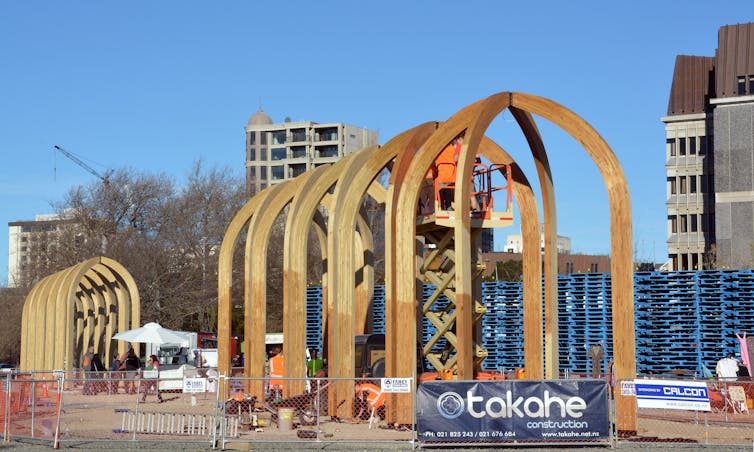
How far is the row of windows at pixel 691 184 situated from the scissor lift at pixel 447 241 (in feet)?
159

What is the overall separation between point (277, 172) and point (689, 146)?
214 ft

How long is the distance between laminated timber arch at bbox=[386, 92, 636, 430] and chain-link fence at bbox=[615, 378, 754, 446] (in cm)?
54

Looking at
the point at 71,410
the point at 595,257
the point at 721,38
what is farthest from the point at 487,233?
the point at 71,410

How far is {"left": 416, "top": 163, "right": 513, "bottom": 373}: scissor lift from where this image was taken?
20.3 metres

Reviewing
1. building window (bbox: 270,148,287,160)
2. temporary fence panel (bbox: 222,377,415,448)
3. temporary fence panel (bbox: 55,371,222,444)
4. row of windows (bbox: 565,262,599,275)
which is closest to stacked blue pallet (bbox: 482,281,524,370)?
temporary fence panel (bbox: 55,371,222,444)

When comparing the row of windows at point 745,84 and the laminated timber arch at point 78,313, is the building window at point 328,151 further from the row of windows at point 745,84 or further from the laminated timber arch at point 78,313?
the laminated timber arch at point 78,313

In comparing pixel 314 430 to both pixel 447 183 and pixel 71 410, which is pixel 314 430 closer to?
pixel 447 183

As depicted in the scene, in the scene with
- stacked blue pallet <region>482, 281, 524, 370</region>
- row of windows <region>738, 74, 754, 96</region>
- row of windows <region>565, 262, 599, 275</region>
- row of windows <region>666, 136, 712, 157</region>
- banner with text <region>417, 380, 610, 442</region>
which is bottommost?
banner with text <region>417, 380, 610, 442</region>

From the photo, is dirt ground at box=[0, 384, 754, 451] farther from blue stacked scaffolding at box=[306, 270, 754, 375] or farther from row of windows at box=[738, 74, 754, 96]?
row of windows at box=[738, 74, 754, 96]

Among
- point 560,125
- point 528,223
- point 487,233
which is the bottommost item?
point 528,223

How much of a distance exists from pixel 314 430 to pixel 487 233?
115623 millimetres

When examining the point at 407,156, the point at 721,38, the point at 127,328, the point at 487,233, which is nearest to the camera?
the point at 407,156

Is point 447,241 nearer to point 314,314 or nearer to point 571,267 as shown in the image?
point 314,314

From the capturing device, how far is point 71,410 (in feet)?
80.8
